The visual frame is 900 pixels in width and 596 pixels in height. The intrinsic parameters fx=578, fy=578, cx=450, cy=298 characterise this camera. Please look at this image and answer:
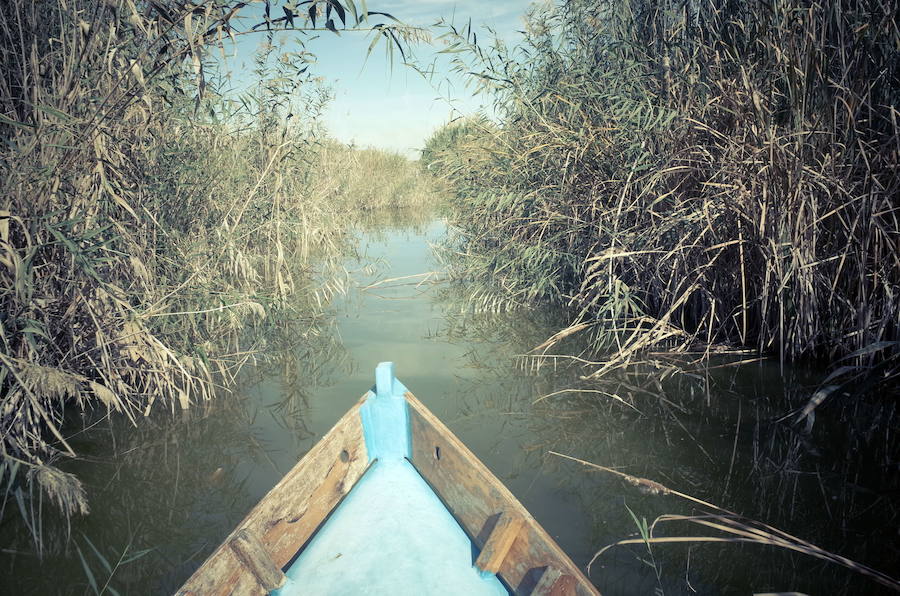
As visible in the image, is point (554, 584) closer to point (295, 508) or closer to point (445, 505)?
point (445, 505)

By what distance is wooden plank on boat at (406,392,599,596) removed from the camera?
68.9 inches

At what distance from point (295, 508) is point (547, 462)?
1.37m

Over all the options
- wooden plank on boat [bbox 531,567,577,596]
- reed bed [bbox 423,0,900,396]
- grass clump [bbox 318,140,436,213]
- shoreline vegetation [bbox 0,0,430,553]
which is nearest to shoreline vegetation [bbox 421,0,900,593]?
reed bed [bbox 423,0,900,396]

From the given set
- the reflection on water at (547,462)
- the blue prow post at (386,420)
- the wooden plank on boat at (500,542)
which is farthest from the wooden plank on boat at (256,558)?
the blue prow post at (386,420)

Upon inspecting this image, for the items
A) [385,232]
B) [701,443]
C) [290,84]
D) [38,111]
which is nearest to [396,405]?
[701,443]

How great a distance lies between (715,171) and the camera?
3426 millimetres

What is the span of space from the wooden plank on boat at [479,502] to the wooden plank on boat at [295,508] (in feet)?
0.98

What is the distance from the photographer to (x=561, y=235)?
4445mm

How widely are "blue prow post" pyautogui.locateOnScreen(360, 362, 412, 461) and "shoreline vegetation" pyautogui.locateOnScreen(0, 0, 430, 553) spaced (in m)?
0.82

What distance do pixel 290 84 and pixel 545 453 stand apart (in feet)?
12.0

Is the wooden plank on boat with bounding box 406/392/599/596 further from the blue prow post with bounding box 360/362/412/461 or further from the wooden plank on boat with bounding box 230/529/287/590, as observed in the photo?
the wooden plank on boat with bounding box 230/529/287/590

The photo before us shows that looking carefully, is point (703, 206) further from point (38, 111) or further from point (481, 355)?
point (38, 111)

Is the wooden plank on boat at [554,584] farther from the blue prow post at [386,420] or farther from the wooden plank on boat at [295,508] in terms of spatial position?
the blue prow post at [386,420]

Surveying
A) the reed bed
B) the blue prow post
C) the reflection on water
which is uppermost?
the reed bed
